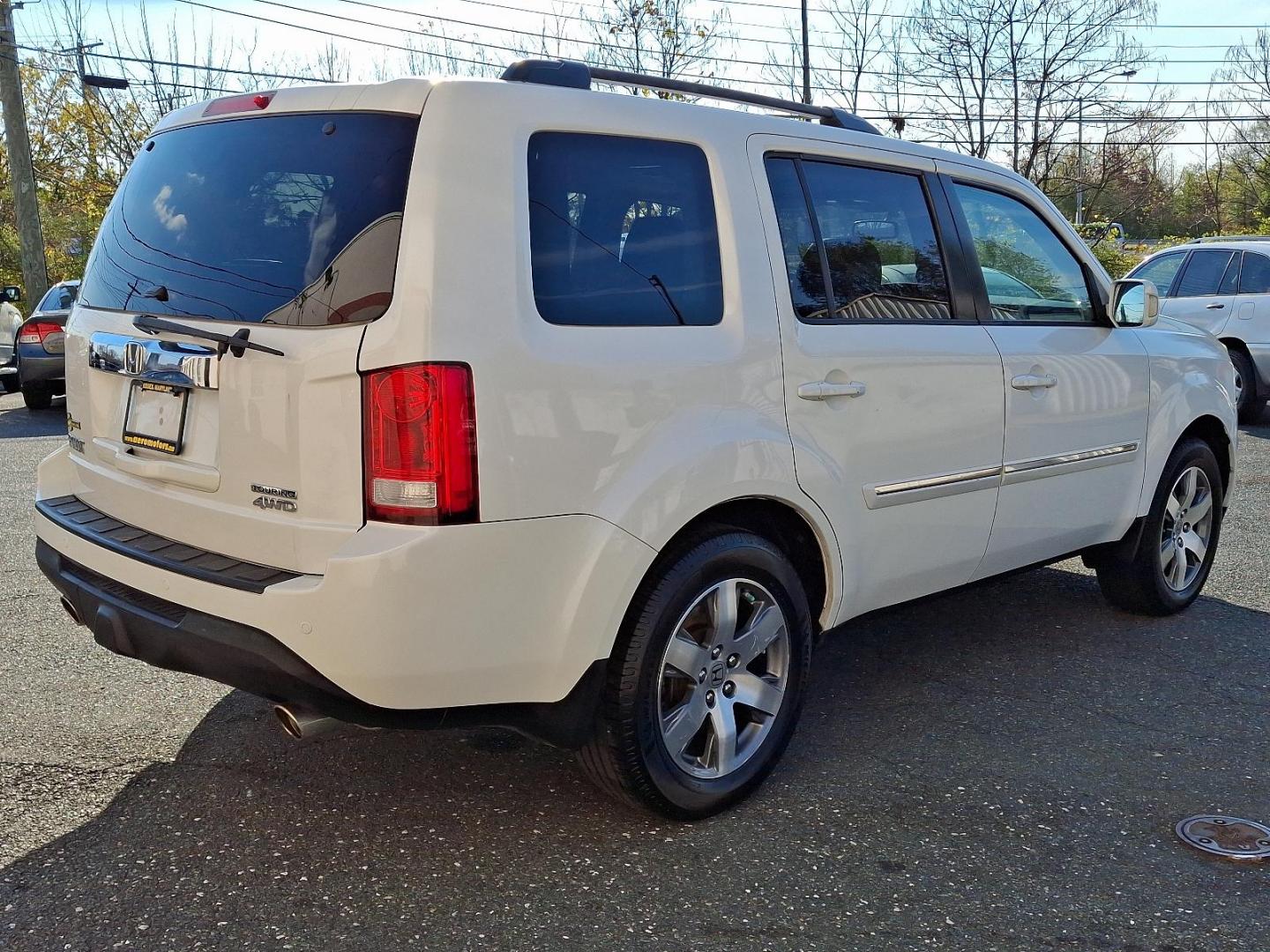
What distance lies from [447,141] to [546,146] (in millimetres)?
279

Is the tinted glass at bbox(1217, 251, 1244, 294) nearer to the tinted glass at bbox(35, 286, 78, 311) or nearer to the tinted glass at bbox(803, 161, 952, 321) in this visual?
the tinted glass at bbox(803, 161, 952, 321)

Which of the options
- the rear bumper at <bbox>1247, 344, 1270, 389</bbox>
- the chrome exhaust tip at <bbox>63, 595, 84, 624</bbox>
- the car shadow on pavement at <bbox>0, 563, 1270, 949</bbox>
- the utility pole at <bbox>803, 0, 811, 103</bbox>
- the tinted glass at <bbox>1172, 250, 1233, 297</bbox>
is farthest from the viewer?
the utility pole at <bbox>803, 0, 811, 103</bbox>

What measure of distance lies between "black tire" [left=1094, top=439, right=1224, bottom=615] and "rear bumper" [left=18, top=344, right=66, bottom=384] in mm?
11190

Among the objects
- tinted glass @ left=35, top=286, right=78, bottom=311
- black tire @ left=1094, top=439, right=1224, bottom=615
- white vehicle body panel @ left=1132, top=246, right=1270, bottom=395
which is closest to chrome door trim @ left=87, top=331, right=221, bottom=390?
black tire @ left=1094, top=439, right=1224, bottom=615

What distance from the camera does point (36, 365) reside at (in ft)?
42.2

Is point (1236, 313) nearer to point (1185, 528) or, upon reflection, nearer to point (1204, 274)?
point (1204, 274)

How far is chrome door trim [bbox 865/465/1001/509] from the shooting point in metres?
3.68

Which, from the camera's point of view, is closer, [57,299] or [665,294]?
[665,294]

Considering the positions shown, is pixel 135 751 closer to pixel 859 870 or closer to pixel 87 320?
pixel 87 320

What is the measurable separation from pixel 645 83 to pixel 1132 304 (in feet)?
7.92

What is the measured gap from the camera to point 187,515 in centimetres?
306

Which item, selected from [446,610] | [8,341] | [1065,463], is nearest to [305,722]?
[446,610]

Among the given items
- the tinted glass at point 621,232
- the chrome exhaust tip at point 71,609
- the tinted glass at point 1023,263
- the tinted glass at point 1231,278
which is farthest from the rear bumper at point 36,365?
the tinted glass at point 1231,278

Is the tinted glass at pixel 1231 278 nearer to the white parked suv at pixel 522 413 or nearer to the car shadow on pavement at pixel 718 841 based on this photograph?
the car shadow on pavement at pixel 718 841
